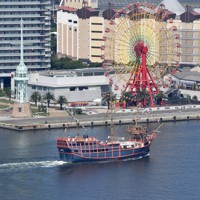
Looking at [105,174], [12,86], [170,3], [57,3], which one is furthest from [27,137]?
[57,3]

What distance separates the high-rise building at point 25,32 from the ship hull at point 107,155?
1228 inches

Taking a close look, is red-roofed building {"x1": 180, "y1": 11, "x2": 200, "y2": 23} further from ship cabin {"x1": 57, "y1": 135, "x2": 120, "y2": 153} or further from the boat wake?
the boat wake

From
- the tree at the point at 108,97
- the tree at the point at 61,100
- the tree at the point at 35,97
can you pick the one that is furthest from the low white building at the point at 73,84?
the tree at the point at 61,100

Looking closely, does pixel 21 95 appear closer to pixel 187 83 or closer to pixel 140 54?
pixel 140 54

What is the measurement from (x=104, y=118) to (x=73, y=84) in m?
8.64

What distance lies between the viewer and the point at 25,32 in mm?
113312

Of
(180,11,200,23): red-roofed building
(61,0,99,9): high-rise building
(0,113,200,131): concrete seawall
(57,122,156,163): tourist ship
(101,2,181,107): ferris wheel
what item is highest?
(61,0,99,9): high-rise building

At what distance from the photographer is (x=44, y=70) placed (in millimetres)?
114625

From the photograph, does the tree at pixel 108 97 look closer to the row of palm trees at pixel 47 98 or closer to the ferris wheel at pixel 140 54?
the ferris wheel at pixel 140 54

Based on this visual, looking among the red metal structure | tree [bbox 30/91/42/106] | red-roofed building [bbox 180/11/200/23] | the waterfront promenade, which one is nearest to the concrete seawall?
the waterfront promenade

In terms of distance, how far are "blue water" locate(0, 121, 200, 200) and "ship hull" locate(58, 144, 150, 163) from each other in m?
0.38

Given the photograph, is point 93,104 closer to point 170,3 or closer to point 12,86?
point 12,86

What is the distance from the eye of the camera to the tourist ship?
81.6 m

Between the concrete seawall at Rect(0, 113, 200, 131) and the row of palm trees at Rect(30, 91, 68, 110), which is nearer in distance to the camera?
the concrete seawall at Rect(0, 113, 200, 131)
